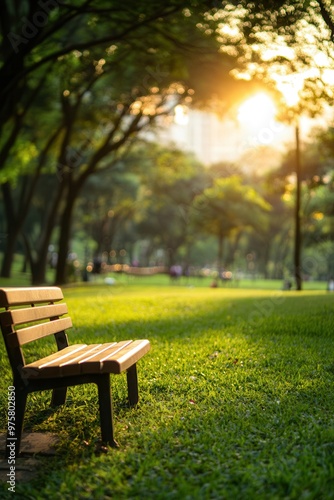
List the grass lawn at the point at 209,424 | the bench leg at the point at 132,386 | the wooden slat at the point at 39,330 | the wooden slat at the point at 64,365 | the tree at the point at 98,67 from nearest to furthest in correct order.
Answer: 1. the grass lawn at the point at 209,424
2. the wooden slat at the point at 64,365
3. the wooden slat at the point at 39,330
4. the bench leg at the point at 132,386
5. the tree at the point at 98,67

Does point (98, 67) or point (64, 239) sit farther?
point (64, 239)

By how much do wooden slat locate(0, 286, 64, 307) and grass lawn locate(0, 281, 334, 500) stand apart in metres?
0.99

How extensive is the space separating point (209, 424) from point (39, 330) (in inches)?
59.2

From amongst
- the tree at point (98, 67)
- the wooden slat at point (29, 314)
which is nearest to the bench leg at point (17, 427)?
the wooden slat at point (29, 314)

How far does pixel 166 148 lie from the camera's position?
28.6m

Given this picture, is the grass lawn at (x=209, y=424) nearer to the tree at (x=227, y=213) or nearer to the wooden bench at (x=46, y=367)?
the wooden bench at (x=46, y=367)

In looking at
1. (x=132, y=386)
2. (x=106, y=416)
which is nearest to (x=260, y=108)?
(x=132, y=386)

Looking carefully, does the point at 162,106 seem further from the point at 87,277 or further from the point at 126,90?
the point at 87,277

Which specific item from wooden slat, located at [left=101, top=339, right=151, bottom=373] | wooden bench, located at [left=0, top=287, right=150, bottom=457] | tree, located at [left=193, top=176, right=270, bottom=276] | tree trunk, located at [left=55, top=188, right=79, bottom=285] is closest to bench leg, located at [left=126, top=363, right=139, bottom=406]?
wooden slat, located at [left=101, top=339, right=151, bottom=373]

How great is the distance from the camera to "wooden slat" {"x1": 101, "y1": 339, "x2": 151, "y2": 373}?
4.14m

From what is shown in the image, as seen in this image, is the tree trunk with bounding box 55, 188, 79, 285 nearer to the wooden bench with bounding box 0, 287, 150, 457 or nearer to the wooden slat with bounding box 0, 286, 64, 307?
the wooden slat with bounding box 0, 286, 64, 307

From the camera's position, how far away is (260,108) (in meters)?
15.3

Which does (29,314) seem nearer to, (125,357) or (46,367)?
(46,367)

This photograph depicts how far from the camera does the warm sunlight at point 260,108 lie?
13969mm
